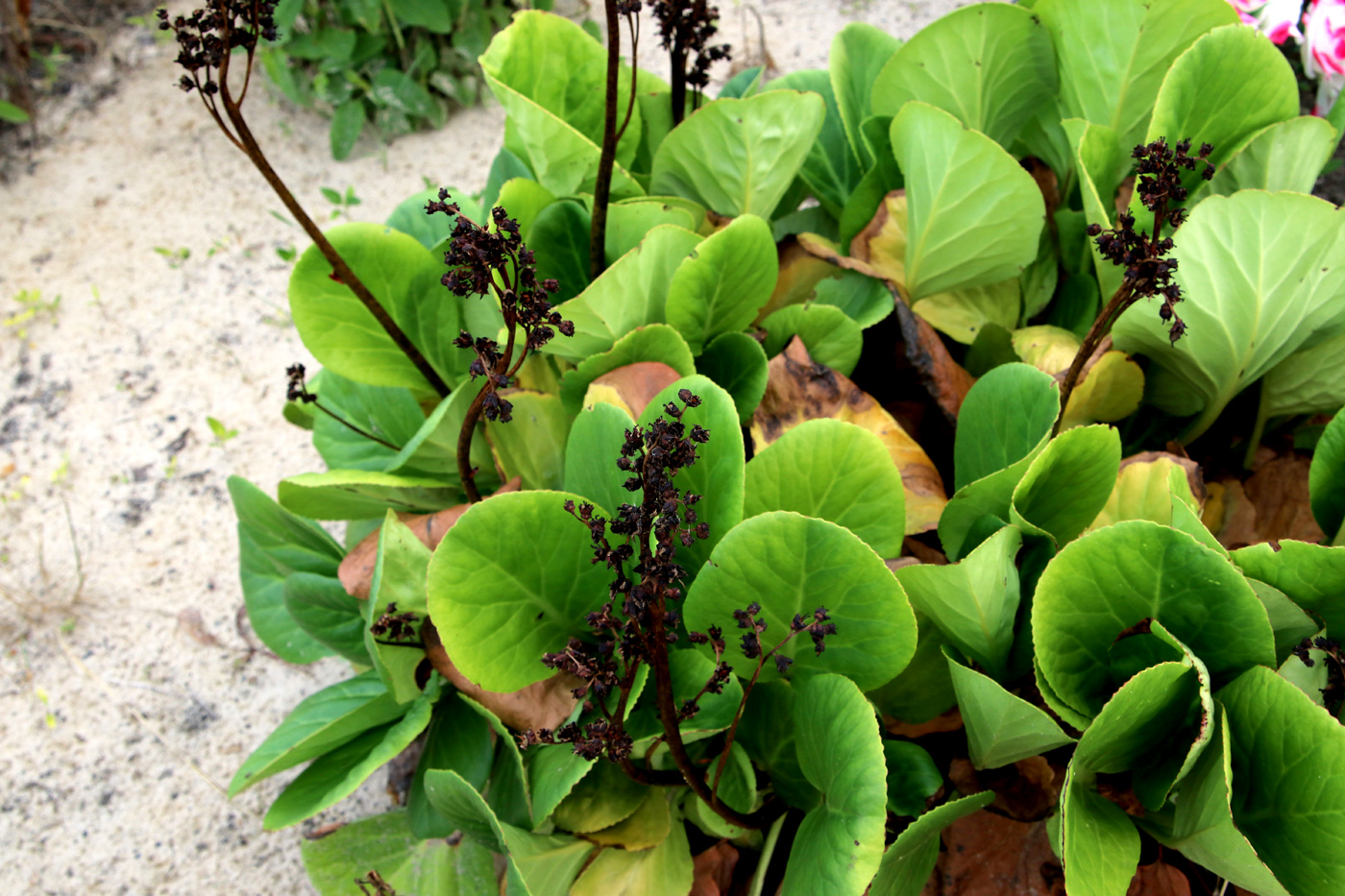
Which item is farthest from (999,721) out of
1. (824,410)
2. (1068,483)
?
(824,410)

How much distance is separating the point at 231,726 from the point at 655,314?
1.24 meters

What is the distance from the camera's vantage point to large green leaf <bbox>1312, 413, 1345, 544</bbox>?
2.80 feet

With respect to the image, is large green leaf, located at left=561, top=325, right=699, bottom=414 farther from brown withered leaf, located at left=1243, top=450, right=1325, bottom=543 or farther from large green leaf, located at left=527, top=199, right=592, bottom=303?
brown withered leaf, located at left=1243, top=450, right=1325, bottom=543

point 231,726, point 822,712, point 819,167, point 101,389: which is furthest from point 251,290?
point 822,712

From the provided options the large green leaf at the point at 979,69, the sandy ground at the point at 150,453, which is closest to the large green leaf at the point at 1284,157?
the large green leaf at the point at 979,69

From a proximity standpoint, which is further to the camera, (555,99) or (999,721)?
(555,99)

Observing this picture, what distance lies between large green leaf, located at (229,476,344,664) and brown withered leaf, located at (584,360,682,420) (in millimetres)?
467

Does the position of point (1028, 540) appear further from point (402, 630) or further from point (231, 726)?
point (231, 726)

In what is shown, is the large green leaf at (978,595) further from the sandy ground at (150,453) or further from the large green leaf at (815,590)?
the sandy ground at (150,453)

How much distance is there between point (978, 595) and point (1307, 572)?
0.24 metres

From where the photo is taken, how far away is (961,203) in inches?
39.1

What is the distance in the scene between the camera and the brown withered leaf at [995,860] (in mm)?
878

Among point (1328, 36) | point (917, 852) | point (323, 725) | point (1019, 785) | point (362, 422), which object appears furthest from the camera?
point (362, 422)

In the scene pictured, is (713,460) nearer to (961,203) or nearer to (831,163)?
(961,203)
